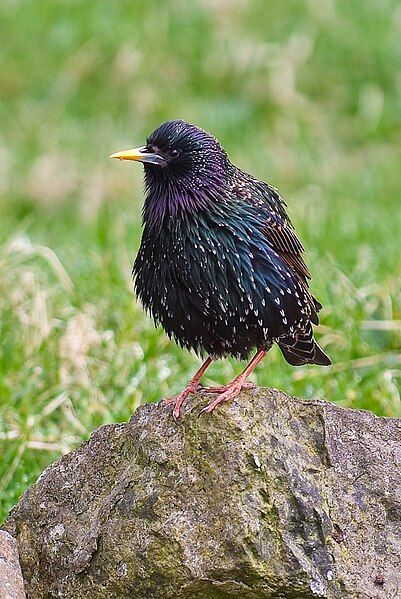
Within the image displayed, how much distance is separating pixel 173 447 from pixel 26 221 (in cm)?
580

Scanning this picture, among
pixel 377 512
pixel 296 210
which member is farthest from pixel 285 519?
pixel 296 210

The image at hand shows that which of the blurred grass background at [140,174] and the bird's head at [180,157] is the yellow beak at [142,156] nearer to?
the bird's head at [180,157]

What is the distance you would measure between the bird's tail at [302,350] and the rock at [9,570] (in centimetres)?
144

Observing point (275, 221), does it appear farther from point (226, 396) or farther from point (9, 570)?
point (9, 570)

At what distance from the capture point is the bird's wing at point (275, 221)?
424 cm

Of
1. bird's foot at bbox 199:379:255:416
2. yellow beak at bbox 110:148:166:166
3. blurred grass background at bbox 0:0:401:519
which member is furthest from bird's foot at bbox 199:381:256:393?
blurred grass background at bbox 0:0:401:519

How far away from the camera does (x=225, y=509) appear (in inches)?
136

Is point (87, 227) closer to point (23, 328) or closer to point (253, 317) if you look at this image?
point (23, 328)

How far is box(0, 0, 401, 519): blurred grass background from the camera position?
5.82m

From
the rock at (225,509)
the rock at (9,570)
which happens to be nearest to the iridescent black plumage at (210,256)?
the rock at (225,509)

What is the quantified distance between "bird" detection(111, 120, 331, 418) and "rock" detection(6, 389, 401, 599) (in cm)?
27

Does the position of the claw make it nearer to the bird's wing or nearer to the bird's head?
the bird's wing

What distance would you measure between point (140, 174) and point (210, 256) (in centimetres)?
650

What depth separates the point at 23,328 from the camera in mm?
6117
